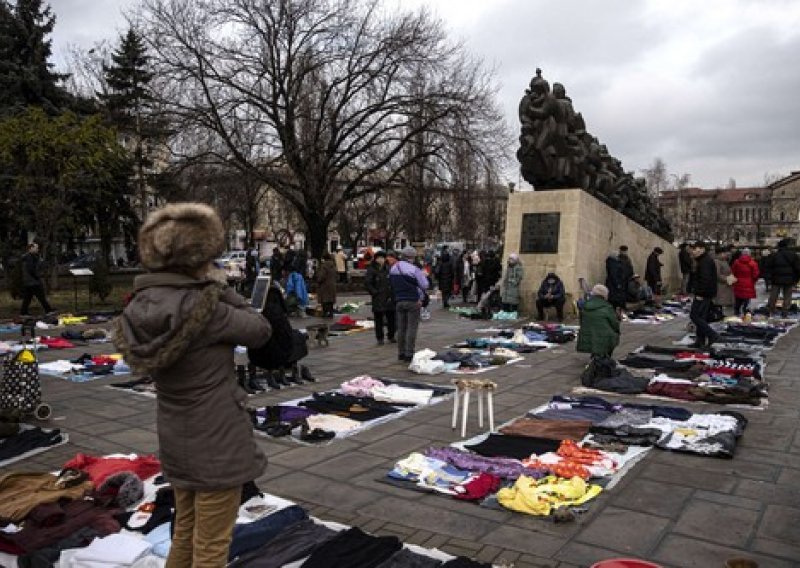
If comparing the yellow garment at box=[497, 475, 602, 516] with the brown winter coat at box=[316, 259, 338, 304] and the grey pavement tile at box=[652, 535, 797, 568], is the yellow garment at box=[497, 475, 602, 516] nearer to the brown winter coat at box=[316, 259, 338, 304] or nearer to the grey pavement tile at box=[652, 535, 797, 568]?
the grey pavement tile at box=[652, 535, 797, 568]

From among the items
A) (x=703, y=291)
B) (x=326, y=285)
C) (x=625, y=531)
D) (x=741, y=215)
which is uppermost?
(x=741, y=215)

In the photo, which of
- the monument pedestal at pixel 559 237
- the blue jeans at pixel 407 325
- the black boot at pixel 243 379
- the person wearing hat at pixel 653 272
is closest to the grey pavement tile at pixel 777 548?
the black boot at pixel 243 379

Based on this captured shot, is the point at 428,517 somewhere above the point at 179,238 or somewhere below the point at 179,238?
below

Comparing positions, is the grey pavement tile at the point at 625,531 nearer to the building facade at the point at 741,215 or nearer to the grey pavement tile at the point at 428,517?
the grey pavement tile at the point at 428,517

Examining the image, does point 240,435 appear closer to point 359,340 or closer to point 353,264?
point 359,340

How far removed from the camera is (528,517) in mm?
4645

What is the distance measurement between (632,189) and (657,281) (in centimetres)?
342

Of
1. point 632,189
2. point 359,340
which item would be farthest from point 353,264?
point 359,340

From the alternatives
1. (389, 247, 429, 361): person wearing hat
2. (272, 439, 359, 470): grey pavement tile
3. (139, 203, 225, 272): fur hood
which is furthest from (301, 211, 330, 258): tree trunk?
(139, 203, 225, 272): fur hood

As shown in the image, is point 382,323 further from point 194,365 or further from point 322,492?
point 194,365

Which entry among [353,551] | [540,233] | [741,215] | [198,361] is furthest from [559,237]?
[741,215]

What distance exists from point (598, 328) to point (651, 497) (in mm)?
4456

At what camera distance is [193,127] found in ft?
74.5

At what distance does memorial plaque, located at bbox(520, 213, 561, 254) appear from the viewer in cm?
1695
